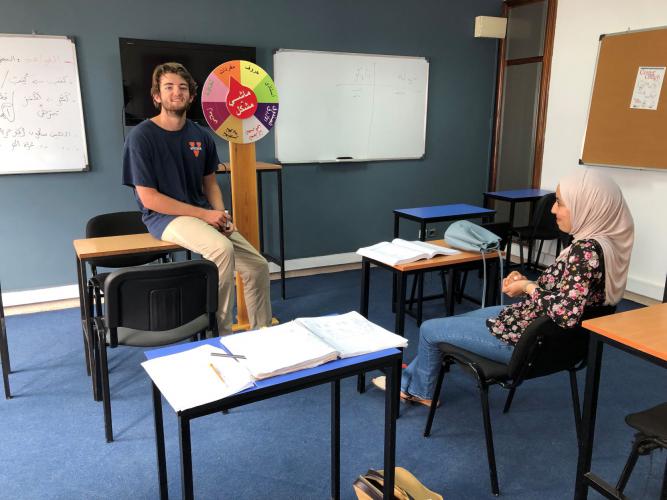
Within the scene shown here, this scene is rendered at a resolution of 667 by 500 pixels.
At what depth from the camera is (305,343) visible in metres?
1.42

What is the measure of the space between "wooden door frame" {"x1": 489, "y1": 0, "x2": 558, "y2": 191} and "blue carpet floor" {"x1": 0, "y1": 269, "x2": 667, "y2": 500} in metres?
2.55

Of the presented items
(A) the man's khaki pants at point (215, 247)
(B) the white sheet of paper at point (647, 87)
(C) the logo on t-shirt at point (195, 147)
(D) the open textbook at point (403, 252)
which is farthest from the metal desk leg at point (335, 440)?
(B) the white sheet of paper at point (647, 87)

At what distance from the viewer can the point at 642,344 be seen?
61.0 inches

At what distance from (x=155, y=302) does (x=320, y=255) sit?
2.99 m

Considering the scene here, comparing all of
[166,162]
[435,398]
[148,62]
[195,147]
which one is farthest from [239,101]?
[435,398]

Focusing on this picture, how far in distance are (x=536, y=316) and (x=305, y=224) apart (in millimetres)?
3132

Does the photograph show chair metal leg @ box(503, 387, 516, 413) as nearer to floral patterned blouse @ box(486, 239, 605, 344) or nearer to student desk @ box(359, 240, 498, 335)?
student desk @ box(359, 240, 498, 335)

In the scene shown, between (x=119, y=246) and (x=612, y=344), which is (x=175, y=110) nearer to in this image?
(x=119, y=246)

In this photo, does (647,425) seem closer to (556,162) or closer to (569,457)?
(569,457)

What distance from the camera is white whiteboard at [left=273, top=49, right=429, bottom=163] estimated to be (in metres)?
4.59

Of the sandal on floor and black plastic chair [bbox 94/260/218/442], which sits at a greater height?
black plastic chair [bbox 94/260/218/442]

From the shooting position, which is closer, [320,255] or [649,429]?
[649,429]

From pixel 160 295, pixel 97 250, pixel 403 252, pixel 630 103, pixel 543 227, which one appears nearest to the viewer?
pixel 160 295

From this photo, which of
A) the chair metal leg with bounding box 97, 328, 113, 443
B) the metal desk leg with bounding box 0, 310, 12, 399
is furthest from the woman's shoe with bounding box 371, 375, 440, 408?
the metal desk leg with bounding box 0, 310, 12, 399
